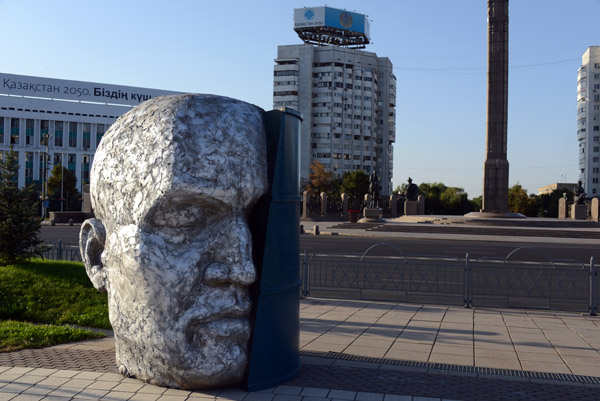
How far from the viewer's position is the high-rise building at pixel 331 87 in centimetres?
10862

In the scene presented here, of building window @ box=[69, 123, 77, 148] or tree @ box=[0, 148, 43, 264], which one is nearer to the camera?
tree @ box=[0, 148, 43, 264]

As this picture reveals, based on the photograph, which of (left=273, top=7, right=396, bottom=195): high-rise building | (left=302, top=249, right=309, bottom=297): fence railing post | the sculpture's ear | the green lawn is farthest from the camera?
(left=273, top=7, right=396, bottom=195): high-rise building

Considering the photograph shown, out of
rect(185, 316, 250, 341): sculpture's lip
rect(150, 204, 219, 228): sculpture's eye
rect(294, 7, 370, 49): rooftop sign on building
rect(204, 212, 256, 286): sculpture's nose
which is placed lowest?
rect(185, 316, 250, 341): sculpture's lip

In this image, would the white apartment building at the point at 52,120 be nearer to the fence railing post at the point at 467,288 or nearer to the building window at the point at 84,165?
the building window at the point at 84,165

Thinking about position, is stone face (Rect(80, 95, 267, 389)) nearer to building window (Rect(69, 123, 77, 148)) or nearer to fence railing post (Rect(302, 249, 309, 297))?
fence railing post (Rect(302, 249, 309, 297))

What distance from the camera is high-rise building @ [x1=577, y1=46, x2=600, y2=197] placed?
105 metres

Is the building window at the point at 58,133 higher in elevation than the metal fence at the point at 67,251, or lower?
higher

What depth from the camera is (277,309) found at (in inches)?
212

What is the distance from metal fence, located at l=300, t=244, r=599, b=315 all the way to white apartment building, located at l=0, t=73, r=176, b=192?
75284 millimetres

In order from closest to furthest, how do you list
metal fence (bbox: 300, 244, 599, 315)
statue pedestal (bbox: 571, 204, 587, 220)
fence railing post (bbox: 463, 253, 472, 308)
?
fence railing post (bbox: 463, 253, 472, 308) < metal fence (bbox: 300, 244, 599, 315) < statue pedestal (bbox: 571, 204, 587, 220)

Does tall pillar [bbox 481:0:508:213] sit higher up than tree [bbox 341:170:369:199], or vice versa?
tall pillar [bbox 481:0:508:213]

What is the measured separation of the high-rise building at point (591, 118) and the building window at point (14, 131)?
318 feet

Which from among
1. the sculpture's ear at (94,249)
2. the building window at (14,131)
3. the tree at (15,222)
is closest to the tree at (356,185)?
the building window at (14,131)

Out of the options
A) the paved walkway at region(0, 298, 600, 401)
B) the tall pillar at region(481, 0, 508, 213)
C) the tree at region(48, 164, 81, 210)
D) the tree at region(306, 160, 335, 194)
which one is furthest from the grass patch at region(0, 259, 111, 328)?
the tree at region(306, 160, 335, 194)
